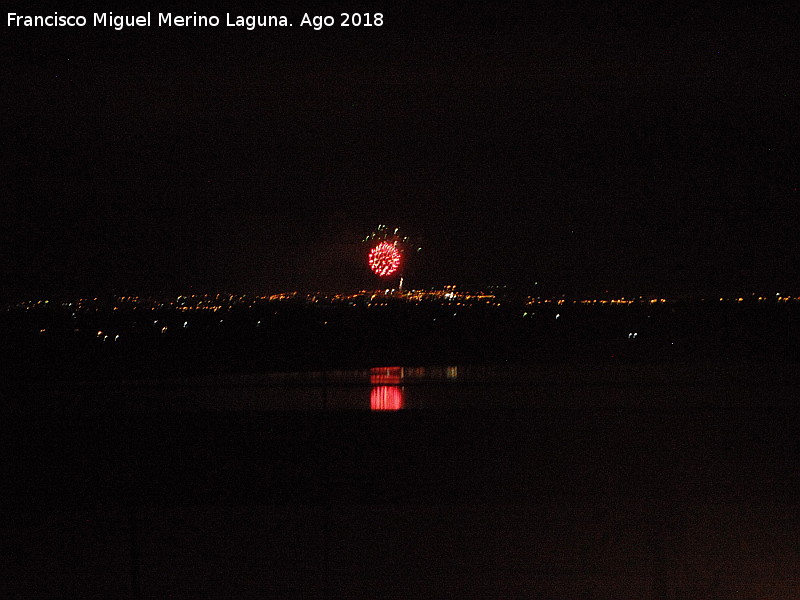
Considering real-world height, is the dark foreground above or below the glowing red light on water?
below

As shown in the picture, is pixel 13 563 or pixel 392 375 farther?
pixel 392 375

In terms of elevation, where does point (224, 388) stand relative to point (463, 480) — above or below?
above

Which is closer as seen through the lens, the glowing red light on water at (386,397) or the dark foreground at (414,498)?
the dark foreground at (414,498)

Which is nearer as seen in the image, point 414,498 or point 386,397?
point 414,498

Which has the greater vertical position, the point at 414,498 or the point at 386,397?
the point at 386,397

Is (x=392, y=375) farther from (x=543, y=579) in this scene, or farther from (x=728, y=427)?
(x=543, y=579)

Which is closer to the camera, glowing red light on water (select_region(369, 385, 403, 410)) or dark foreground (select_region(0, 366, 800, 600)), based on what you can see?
dark foreground (select_region(0, 366, 800, 600))

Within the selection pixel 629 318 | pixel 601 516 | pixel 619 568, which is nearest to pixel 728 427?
pixel 601 516

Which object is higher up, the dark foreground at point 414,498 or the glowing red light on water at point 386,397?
the glowing red light on water at point 386,397
